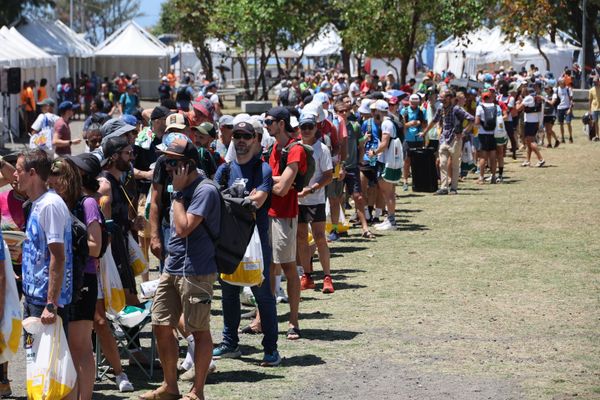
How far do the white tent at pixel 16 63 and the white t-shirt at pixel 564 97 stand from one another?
50.0ft

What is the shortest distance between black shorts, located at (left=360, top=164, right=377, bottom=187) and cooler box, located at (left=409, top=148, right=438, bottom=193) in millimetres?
4323

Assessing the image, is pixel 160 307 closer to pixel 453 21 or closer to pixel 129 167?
pixel 129 167

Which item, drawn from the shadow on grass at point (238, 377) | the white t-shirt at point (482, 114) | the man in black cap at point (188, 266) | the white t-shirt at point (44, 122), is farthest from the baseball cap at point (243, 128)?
the white t-shirt at point (482, 114)

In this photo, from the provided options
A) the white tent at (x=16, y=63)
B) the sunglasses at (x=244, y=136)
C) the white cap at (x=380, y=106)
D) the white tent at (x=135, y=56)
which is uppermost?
the white tent at (x=135, y=56)

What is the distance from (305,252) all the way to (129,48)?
1858 inches

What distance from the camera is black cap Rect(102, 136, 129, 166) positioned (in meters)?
8.81

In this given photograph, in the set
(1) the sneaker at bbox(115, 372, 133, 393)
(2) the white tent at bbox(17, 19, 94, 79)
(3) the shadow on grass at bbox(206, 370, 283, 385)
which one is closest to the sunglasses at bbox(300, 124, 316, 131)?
(3) the shadow on grass at bbox(206, 370, 283, 385)

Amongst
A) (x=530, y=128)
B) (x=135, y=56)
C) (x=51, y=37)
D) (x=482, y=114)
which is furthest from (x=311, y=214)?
(x=135, y=56)

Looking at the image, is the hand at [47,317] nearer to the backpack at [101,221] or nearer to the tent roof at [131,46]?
the backpack at [101,221]

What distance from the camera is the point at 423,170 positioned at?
2138cm

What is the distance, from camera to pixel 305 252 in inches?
471

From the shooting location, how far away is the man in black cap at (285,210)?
31.1ft

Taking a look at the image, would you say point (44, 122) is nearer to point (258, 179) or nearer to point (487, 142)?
point (487, 142)

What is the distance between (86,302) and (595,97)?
25.5 meters
